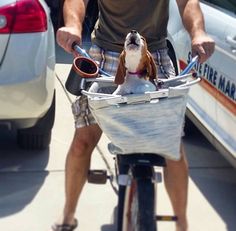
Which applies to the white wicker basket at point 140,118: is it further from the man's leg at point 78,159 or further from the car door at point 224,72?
the car door at point 224,72

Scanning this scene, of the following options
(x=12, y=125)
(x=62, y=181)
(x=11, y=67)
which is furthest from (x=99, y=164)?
(x=11, y=67)

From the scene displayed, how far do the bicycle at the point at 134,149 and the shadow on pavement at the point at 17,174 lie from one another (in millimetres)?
1178

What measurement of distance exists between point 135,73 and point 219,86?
168 cm

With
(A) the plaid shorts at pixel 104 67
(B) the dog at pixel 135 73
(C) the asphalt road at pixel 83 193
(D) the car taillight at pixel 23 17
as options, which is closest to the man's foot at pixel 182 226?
(C) the asphalt road at pixel 83 193

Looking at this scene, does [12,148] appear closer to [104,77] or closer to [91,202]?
[91,202]

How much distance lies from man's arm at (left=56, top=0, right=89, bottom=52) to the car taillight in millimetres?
927

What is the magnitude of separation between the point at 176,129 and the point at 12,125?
6.12ft

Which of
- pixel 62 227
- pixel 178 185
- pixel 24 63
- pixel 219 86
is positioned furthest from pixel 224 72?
pixel 62 227

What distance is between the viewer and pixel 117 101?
8.25 ft

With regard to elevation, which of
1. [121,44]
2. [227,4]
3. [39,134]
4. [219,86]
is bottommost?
[39,134]

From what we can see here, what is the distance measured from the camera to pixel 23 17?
404 cm

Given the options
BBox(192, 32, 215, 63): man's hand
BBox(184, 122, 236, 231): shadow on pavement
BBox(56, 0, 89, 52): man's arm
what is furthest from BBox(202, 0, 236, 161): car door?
BBox(56, 0, 89, 52): man's arm

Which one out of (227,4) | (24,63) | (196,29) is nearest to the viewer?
(196,29)

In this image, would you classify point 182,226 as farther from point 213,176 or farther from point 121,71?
point 213,176
